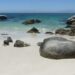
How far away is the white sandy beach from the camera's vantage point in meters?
5.11

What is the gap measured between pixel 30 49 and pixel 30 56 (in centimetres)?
91

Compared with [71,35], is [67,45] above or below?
above

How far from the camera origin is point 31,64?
18.9ft

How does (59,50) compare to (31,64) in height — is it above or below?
above

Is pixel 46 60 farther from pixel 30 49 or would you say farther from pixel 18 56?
pixel 30 49

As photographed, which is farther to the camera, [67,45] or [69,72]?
[67,45]

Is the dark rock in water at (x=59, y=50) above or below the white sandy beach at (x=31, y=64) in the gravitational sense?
above

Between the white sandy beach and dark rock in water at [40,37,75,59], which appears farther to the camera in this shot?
dark rock in water at [40,37,75,59]

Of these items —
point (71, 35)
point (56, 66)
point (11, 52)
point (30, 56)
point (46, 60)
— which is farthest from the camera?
point (71, 35)

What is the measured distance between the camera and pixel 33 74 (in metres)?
5.00

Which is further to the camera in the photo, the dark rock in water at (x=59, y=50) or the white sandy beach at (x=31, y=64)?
the dark rock in water at (x=59, y=50)

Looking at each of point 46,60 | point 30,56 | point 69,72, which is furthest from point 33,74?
point 30,56

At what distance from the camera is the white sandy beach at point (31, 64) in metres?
5.11

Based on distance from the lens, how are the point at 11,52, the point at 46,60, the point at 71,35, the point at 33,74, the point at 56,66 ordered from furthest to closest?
the point at 71,35 → the point at 11,52 → the point at 46,60 → the point at 56,66 → the point at 33,74
